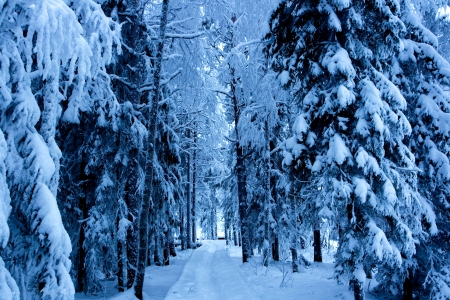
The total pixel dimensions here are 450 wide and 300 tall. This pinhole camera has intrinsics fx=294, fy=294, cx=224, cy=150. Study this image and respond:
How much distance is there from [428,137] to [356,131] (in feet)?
11.0

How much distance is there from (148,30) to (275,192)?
10.2 metres

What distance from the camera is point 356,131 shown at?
6676mm

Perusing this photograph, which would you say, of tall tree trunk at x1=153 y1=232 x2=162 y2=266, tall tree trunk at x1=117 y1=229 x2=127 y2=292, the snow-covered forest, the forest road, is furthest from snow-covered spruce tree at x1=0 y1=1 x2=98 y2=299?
tall tree trunk at x1=153 y1=232 x2=162 y2=266

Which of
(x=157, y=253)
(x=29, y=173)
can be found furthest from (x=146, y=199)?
(x=157, y=253)

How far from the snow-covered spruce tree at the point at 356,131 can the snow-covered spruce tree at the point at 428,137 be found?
585 millimetres

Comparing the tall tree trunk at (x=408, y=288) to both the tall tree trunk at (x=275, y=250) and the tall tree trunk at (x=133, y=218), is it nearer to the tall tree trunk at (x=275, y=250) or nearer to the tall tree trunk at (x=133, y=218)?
the tall tree trunk at (x=133, y=218)

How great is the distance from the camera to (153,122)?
8758mm

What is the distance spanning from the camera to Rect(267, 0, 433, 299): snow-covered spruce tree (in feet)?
21.6

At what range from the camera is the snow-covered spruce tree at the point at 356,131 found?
6574 mm

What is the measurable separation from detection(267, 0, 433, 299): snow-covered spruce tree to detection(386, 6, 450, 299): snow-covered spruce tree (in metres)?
0.58

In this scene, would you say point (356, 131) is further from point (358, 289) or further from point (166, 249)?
point (166, 249)

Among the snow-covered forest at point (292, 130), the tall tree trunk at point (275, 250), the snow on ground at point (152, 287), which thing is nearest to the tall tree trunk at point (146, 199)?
the snow-covered forest at point (292, 130)

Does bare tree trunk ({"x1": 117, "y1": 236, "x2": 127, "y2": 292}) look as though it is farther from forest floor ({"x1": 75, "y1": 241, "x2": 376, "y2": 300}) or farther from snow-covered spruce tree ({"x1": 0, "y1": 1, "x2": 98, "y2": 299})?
snow-covered spruce tree ({"x1": 0, "y1": 1, "x2": 98, "y2": 299})

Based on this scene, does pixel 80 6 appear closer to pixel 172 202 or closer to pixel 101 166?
pixel 101 166
